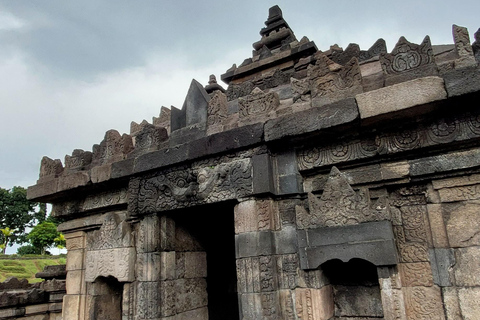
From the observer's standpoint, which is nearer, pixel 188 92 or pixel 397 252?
pixel 397 252

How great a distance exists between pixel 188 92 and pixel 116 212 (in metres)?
2.46

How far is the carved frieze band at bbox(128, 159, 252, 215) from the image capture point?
4.51 m

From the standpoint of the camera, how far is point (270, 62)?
24.6 feet

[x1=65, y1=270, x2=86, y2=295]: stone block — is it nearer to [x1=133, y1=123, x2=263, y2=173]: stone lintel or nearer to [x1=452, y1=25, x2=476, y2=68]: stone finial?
[x1=133, y1=123, x2=263, y2=173]: stone lintel

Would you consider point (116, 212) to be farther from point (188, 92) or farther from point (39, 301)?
point (39, 301)

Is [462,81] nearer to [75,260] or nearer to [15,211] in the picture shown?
[75,260]

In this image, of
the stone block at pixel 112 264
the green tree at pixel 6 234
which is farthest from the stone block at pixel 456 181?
the green tree at pixel 6 234

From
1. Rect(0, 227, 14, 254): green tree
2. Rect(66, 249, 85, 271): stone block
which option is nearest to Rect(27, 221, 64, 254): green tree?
Rect(0, 227, 14, 254): green tree

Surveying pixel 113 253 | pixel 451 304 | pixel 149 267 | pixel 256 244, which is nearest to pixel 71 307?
pixel 113 253

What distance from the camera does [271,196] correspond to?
436 cm

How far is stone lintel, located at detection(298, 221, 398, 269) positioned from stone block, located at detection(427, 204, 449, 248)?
0.49m

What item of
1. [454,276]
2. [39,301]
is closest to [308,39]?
[454,276]

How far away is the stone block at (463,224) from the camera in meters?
3.52

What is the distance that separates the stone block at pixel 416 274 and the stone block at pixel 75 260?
5309 millimetres
